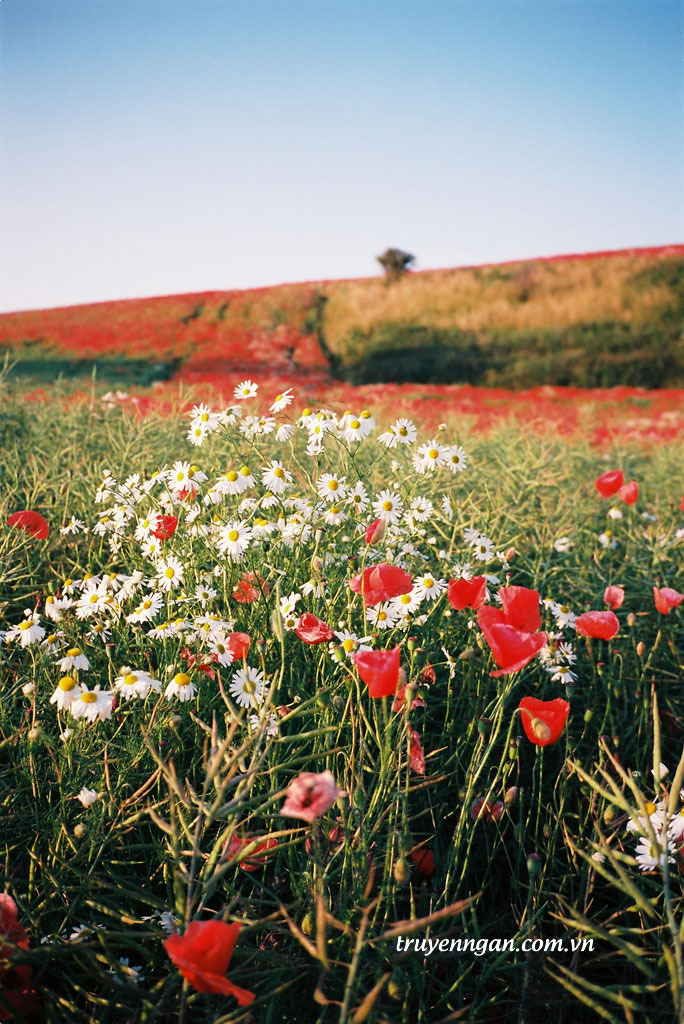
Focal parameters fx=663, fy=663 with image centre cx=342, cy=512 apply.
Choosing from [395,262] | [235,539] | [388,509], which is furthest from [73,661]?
[395,262]

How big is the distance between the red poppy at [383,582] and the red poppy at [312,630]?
96mm

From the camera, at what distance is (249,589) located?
1.53m

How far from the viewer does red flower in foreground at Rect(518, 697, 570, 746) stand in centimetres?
103

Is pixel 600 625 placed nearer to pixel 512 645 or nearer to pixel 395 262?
pixel 512 645

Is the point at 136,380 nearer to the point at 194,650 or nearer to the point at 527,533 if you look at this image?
the point at 527,533

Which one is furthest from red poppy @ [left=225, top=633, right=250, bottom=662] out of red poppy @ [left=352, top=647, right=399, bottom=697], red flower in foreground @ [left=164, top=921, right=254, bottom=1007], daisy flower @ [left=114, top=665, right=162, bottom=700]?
red flower in foreground @ [left=164, top=921, right=254, bottom=1007]

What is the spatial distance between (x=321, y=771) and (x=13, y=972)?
0.57m

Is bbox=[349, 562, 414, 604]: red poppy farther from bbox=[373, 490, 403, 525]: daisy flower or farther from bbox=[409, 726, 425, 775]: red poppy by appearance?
bbox=[373, 490, 403, 525]: daisy flower

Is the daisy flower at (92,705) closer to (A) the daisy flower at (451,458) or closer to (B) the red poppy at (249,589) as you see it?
(B) the red poppy at (249,589)

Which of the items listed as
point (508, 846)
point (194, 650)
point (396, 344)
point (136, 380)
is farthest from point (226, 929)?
point (396, 344)

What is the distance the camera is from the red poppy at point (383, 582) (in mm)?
1133

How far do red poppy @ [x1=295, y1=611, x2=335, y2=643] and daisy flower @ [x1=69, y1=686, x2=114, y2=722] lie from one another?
35cm

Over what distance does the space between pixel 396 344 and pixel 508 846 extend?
13.1 meters

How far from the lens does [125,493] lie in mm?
1819
